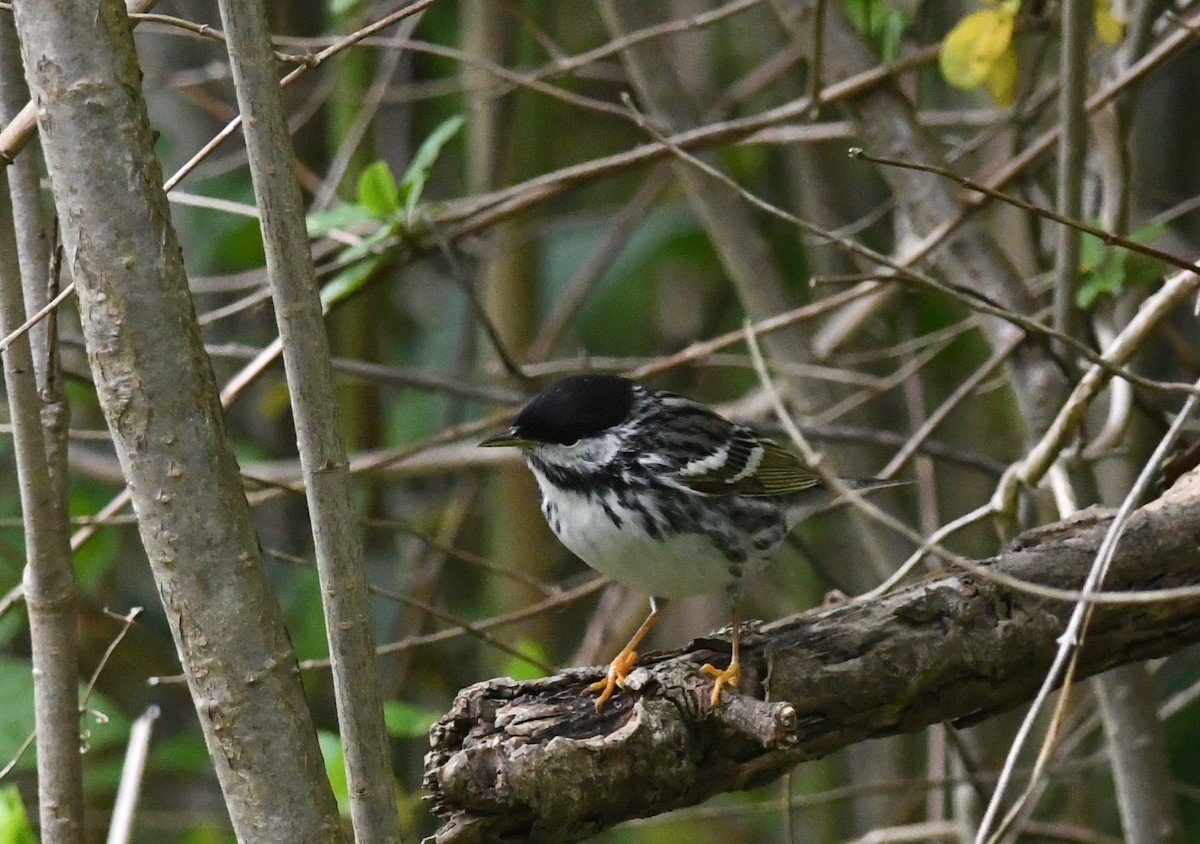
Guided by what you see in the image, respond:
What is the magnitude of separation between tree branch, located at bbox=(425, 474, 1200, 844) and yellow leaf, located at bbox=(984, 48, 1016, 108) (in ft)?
3.68

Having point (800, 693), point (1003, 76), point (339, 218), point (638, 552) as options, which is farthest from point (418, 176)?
point (800, 693)

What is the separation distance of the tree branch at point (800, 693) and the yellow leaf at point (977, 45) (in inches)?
43.2

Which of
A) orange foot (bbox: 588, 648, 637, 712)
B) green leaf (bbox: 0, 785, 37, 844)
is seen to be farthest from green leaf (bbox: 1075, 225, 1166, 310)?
green leaf (bbox: 0, 785, 37, 844)

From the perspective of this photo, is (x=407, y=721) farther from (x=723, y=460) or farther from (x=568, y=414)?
(x=723, y=460)

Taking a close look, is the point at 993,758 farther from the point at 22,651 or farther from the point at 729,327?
the point at 22,651

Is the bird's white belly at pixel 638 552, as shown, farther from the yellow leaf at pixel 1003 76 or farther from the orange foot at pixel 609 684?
the yellow leaf at pixel 1003 76

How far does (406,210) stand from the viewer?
3.38 meters

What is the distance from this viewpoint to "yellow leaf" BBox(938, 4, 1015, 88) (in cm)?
321

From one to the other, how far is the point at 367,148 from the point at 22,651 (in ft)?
Result: 8.39

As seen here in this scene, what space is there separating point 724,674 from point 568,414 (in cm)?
100

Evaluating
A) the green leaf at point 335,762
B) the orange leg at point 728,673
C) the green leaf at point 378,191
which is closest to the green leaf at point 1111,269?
the orange leg at point 728,673

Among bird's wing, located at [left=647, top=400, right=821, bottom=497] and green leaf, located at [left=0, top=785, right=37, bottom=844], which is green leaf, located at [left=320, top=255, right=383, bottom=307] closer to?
Answer: bird's wing, located at [left=647, top=400, right=821, bottom=497]

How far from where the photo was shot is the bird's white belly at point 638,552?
3121 mm

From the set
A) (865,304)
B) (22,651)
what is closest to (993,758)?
(865,304)
